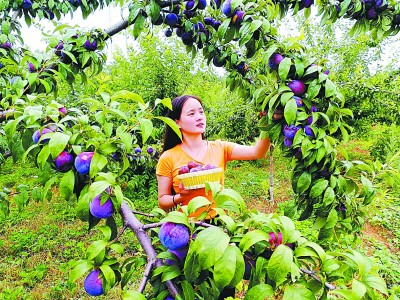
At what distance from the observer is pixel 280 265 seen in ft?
2.19

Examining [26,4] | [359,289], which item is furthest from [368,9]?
[26,4]

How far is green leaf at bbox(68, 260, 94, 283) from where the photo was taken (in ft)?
2.60

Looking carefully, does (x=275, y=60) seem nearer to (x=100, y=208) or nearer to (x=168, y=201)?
(x=168, y=201)

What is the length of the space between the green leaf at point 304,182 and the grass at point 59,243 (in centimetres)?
59

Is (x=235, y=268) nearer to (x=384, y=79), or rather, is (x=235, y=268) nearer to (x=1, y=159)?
(x=1, y=159)

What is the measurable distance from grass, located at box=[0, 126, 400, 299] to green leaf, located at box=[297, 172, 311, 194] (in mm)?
592

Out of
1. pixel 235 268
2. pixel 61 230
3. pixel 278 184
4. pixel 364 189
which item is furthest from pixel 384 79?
pixel 235 268

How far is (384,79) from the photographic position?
4.90 metres

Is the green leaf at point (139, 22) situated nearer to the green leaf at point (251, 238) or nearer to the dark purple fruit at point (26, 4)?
the dark purple fruit at point (26, 4)

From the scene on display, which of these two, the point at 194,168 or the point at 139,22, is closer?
the point at 194,168

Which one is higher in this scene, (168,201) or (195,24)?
(195,24)

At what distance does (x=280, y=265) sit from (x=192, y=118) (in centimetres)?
111

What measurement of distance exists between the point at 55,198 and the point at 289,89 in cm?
469

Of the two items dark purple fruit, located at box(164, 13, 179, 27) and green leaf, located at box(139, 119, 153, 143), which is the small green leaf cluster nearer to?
green leaf, located at box(139, 119, 153, 143)
